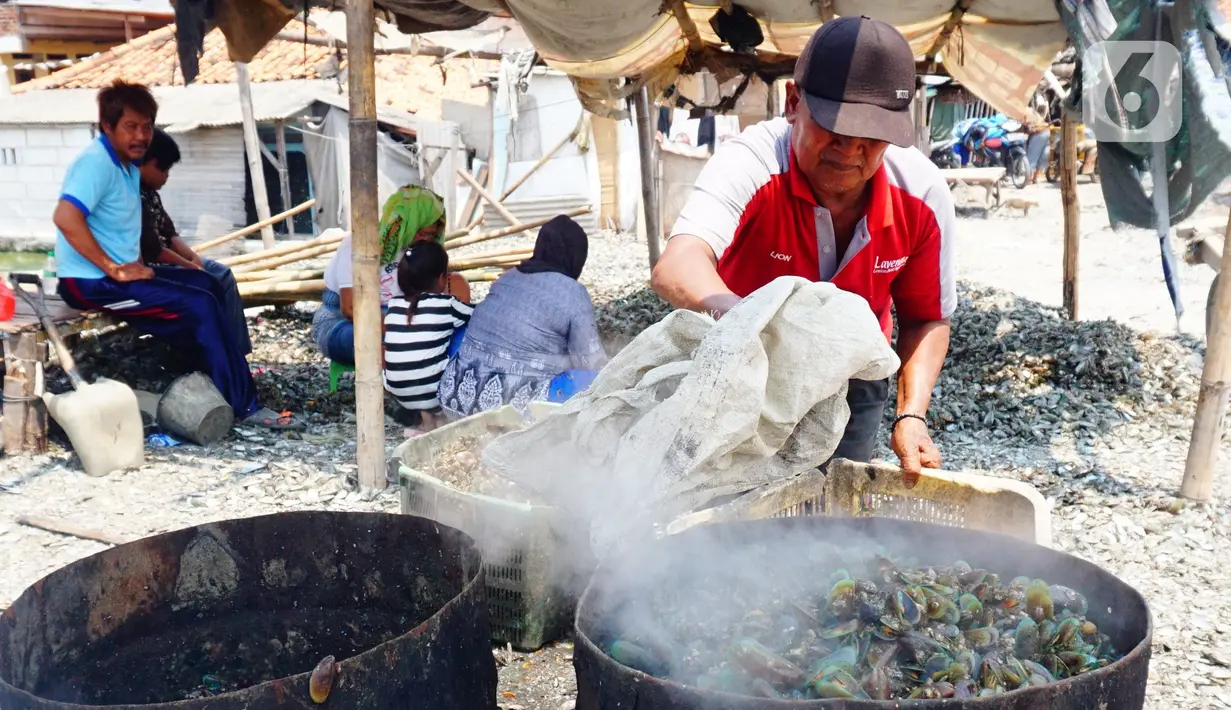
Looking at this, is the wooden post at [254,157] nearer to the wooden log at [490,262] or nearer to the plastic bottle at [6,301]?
the wooden log at [490,262]

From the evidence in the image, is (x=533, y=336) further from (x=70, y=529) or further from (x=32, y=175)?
(x=32, y=175)

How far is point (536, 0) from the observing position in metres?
4.96

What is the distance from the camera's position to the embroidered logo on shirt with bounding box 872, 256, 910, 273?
274cm

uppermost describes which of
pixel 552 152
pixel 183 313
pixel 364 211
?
pixel 364 211

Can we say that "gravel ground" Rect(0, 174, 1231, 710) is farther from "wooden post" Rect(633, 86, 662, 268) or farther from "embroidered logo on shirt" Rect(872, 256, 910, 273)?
"embroidered logo on shirt" Rect(872, 256, 910, 273)

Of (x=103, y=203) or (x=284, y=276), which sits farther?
(x=284, y=276)

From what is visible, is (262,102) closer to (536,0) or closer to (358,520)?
(536,0)

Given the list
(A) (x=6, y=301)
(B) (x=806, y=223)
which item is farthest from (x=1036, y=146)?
(B) (x=806, y=223)

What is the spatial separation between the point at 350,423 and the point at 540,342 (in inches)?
81.6

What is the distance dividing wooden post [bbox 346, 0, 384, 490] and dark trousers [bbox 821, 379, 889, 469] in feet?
8.12

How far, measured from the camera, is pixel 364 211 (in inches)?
175

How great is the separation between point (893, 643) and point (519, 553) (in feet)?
5.29

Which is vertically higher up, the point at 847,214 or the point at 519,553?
the point at 847,214

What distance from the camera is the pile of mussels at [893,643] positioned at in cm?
165
